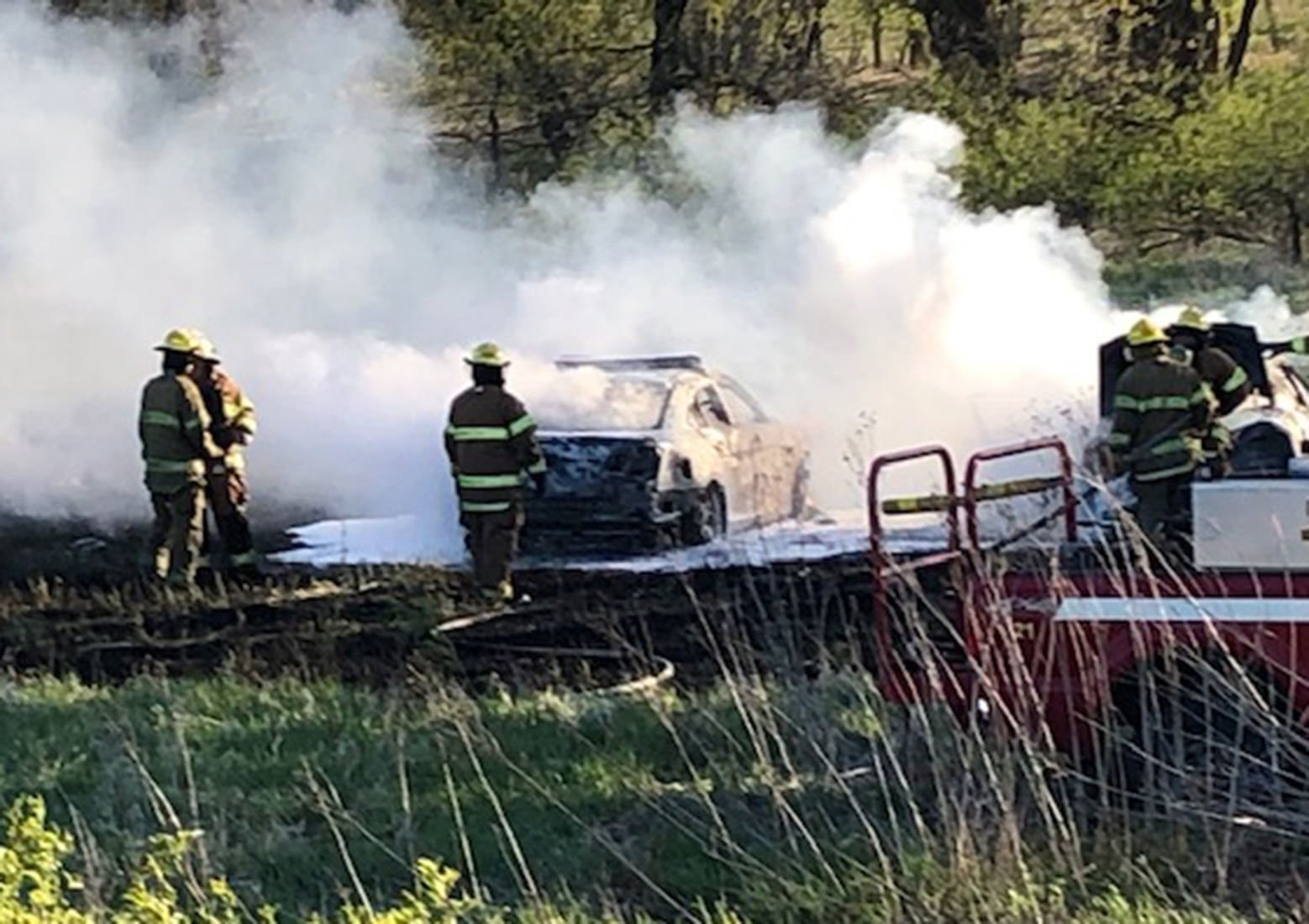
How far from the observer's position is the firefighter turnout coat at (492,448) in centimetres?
1348

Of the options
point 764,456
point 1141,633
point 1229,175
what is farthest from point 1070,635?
point 1229,175

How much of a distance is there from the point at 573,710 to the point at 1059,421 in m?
9.28

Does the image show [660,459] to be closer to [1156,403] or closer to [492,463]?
[492,463]

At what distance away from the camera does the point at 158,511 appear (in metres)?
14.4

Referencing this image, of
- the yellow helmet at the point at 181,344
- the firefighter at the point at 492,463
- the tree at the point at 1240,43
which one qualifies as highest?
the tree at the point at 1240,43

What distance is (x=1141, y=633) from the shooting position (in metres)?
7.26

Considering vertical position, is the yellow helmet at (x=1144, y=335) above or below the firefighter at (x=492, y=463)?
above

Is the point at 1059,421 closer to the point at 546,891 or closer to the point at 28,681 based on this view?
the point at 28,681

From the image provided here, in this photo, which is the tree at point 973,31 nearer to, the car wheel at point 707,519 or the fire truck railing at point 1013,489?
the car wheel at point 707,519

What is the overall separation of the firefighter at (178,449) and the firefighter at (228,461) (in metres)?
0.10

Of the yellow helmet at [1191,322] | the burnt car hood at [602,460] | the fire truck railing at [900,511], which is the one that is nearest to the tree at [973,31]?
the burnt car hood at [602,460]

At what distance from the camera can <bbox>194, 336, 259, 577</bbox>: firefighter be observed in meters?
14.4

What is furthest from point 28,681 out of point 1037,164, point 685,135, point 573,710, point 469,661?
point 1037,164

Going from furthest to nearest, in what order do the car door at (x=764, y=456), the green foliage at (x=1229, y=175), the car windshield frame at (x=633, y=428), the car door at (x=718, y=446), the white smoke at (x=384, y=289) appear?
1. the green foliage at (x=1229, y=175)
2. the white smoke at (x=384, y=289)
3. the car door at (x=764, y=456)
4. the car door at (x=718, y=446)
5. the car windshield frame at (x=633, y=428)
